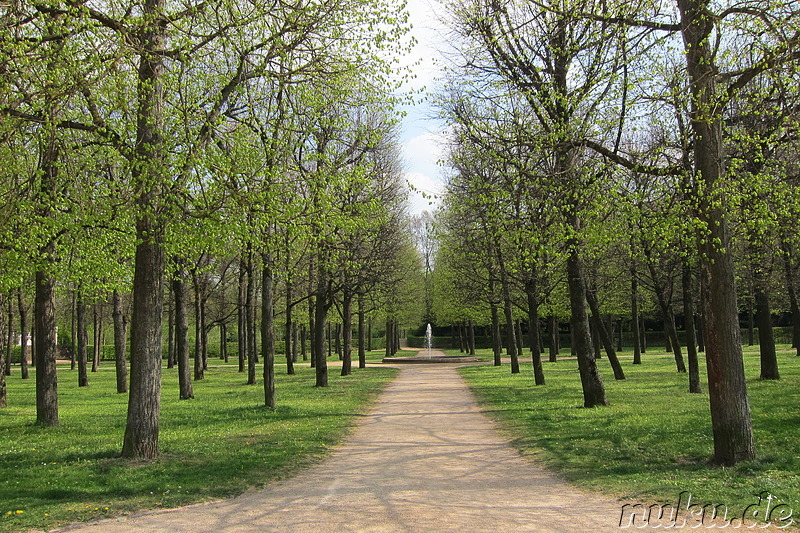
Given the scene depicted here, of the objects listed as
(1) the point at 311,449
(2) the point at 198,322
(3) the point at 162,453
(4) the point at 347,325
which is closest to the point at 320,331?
(4) the point at 347,325

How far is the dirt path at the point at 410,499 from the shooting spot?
227 inches

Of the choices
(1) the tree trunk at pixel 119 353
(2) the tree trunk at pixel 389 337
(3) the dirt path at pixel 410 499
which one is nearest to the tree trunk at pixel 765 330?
(3) the dirt path at pixel 410 499

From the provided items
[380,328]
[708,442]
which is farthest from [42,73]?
[380,328]

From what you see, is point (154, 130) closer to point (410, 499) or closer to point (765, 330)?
point (410, 499)

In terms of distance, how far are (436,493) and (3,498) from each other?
4692 mm

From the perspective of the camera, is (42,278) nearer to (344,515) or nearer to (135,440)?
(135,440)

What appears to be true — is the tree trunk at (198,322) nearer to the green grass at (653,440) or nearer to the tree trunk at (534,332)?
the green grass at (653,440)

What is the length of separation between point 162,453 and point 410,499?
4.45 meters

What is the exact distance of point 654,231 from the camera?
9.29 metres

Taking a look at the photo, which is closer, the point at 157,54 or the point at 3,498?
the point at 3,498

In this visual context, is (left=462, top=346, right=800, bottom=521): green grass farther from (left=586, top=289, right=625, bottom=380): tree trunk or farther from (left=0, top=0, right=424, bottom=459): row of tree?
(left=0, top=0, right=424, bottom=459): row of tree

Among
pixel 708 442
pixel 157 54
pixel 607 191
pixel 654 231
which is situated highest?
pixel 157 54

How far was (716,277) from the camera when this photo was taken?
807 cm

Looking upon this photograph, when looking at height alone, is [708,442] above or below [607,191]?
below
